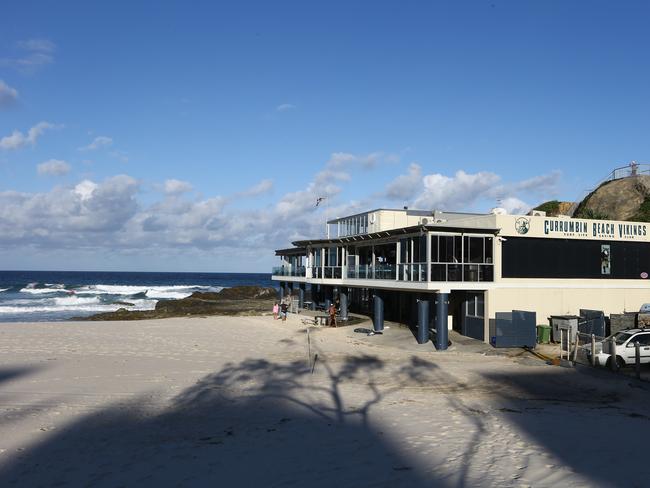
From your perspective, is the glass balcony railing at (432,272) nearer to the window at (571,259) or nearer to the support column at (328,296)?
the window at (571,259)

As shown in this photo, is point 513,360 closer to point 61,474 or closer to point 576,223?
point 576,223

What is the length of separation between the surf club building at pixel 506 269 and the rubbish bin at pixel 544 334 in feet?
2.80

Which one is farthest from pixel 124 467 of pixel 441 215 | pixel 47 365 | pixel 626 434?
pixel 441 215

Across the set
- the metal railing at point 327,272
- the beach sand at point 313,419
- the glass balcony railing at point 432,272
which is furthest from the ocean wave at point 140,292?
the beach sand at point 313,419

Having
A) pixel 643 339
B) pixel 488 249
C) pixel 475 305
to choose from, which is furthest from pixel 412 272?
pixel 643 339

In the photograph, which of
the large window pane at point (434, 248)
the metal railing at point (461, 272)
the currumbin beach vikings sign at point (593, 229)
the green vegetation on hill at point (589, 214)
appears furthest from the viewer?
the green vegetation on hill at point (589, 214)

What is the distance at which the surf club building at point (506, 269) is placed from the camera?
1017 inches

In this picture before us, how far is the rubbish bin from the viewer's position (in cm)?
2636

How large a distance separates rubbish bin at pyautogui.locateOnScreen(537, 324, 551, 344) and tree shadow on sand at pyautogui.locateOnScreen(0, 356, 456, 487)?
1108 centimetres

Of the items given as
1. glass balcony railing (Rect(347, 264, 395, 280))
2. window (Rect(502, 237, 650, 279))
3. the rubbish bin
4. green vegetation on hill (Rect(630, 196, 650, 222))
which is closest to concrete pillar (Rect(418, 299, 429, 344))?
glass balcony railing (Rect(347, 264, 395, 280))

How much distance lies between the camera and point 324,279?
128ft

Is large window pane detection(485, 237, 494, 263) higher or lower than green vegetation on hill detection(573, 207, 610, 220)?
lower

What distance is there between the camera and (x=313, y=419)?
1402cm

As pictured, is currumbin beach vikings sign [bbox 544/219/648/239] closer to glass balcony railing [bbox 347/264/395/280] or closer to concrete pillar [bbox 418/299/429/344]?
concrete pillar [bbox 418/299/429/344]
